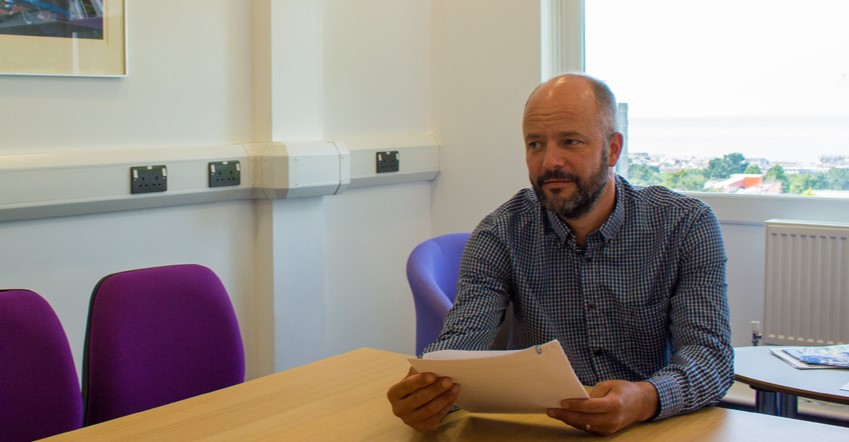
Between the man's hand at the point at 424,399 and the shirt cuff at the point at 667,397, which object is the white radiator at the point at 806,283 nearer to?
the shirt cuff at the point at 667,397

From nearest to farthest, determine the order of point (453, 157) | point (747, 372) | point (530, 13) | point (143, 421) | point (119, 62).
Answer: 1. point (143, 421)
2. point (747, 372)
3. point (119, 62)
4. point (530, 13)
5. point (453, 157)

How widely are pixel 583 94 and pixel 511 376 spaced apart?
2.50 feet

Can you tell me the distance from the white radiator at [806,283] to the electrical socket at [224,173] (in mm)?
2153

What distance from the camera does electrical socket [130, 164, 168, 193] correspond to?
10.4 ft

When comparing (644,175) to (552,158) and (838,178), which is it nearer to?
(838,178)

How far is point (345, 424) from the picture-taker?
1724 mm

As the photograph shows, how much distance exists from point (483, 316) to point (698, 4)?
2494 millimetres

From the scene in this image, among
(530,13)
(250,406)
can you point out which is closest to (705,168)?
(530,13)

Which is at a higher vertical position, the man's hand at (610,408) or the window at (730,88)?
the window at (730,88)

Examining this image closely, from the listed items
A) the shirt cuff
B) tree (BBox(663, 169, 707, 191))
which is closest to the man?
the shirt cuff

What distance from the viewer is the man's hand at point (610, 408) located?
1585mm

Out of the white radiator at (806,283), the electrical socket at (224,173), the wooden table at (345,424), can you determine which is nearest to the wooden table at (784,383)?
the wooden table at (345,424)

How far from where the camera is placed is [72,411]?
6.82ft

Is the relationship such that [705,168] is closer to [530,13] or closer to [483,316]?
[530,13]
